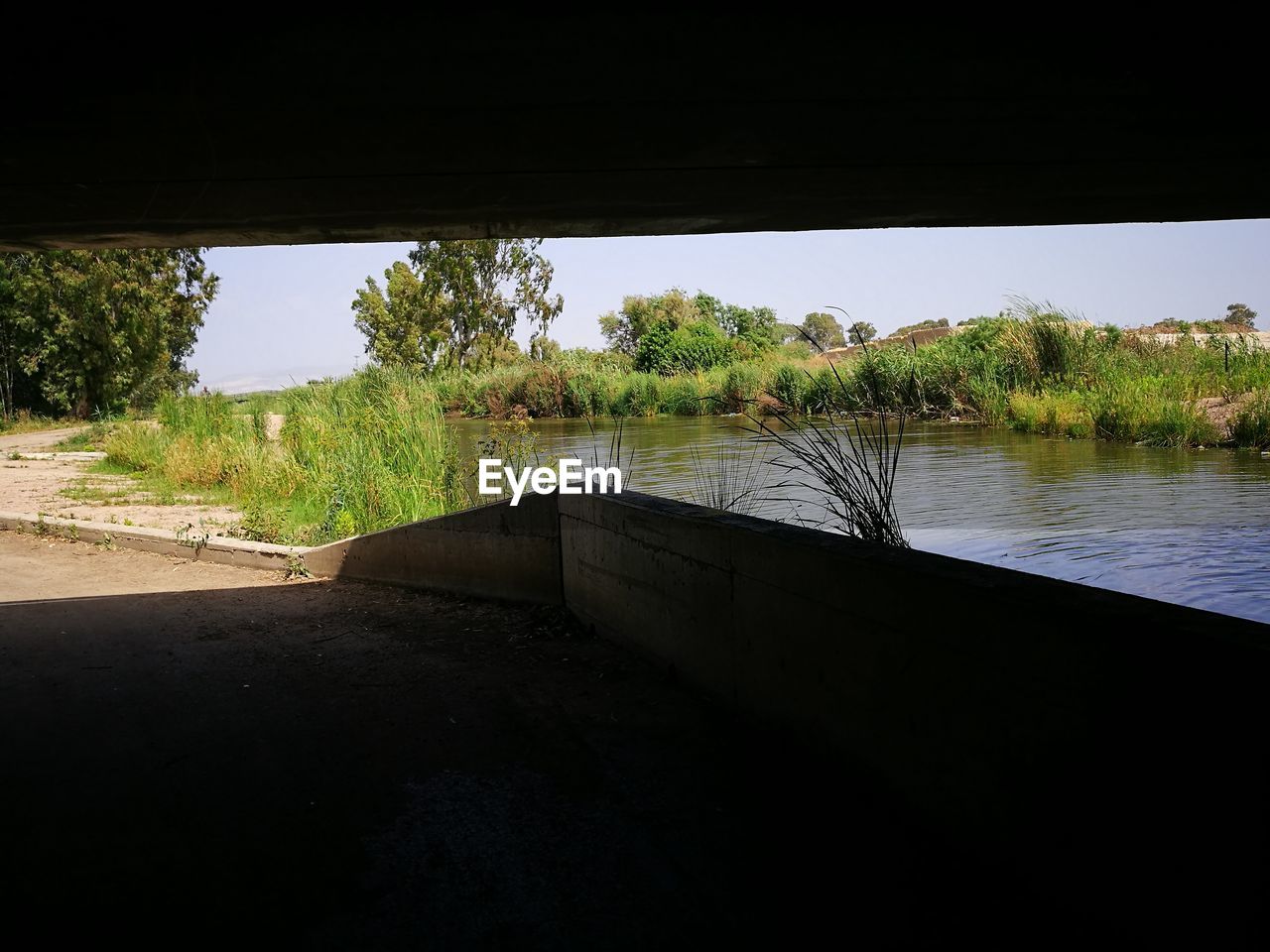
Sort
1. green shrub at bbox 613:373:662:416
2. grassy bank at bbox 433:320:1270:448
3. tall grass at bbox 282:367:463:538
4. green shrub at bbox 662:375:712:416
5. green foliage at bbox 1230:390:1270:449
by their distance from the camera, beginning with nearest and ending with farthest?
tall grass at bbox 282:367:463:538 → green foliage at bbox 1230:390:1270:449 → grassy bank at bbox 433:320:1270:448 → green shrub at bbox 662:375:712:416 → green shrub at bbox 613:373:662:416

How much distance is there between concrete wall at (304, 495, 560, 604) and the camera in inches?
277

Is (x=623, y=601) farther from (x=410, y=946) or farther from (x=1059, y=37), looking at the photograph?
(x=1059, y=37)

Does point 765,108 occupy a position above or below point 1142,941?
above

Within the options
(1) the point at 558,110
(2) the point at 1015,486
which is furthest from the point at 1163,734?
(2) the point at 1015,486

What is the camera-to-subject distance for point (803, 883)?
122 inches

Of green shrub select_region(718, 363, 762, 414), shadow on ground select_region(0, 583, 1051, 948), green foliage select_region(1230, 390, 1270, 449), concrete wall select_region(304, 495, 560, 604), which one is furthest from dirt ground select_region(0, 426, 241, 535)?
green shrub select_region(718, 363, 762, 414)

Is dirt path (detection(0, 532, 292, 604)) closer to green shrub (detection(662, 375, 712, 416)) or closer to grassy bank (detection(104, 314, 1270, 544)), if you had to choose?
grassy bank (detection(104, 314, 1270, 544))

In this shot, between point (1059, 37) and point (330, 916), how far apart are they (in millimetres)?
3892

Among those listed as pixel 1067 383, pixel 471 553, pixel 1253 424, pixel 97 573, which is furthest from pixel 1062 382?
pixel 97 573

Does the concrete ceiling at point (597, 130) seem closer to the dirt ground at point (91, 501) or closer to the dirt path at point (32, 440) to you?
the dirt ground at point (91, 501)

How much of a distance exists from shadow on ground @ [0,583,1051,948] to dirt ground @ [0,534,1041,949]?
12mm

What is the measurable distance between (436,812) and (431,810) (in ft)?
0.09

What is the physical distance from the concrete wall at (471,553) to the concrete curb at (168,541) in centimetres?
58

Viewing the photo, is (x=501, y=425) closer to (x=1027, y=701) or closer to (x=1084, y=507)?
(x=1084, y=507)
